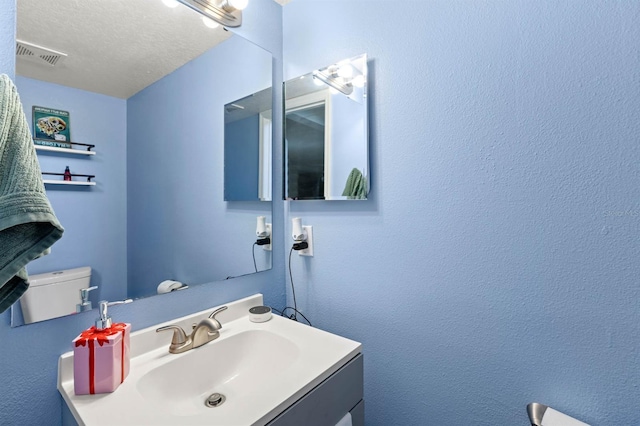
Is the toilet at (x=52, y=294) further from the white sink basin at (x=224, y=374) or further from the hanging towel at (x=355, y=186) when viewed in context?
the hanging towel at (x=355, y=186)

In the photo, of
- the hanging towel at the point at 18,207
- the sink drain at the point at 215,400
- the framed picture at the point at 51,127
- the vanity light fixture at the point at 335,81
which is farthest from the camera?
the vanity light fixture at the point at 335,81

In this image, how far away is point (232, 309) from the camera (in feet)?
3.67

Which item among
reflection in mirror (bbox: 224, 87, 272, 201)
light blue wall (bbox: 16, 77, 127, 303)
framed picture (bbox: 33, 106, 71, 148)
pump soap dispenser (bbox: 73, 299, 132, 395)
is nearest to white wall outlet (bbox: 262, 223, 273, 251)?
reflection in mirror (bbox: 224, 87, 272, 201)

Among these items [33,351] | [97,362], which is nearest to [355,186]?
Result: [97,362]

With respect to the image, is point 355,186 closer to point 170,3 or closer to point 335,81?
point 335,81

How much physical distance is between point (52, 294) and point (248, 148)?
31.5 inches

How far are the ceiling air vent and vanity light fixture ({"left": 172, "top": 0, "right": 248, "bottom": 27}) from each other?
1.49 ft

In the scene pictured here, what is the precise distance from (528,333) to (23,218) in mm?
1155

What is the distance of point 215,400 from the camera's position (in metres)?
0.88

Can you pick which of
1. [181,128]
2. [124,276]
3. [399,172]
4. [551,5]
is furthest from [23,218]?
[551,5]

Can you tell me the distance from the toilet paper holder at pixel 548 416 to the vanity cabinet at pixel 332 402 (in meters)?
0.44

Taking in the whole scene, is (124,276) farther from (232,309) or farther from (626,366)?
(626,366)

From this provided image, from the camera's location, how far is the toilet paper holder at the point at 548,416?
654 mm

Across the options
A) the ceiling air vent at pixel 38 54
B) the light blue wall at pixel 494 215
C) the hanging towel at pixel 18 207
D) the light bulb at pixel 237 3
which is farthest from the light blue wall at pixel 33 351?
the light blue wall at pixel 494 215
